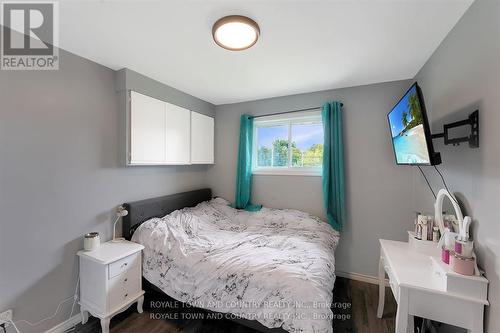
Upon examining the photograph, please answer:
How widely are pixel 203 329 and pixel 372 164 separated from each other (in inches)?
100

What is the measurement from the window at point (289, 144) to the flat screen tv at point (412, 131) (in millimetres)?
1058

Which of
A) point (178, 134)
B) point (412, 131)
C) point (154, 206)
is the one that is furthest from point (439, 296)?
point (178, 134)

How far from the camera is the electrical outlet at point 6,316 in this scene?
150 centimetres

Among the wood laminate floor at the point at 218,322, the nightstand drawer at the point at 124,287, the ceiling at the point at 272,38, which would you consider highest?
the ceiling at the point at 272,38

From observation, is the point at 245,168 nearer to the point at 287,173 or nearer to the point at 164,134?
the point at 287,173

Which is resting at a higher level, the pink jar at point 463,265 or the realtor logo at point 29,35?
the realtor logo at point 29,35

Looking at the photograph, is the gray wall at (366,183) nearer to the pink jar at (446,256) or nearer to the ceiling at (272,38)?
the ceiling at (272,38)

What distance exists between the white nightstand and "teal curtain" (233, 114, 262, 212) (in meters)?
1.54

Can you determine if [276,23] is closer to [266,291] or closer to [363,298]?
[266,291]

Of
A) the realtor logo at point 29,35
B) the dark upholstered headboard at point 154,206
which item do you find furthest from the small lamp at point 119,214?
the realtor logo at point 29,35

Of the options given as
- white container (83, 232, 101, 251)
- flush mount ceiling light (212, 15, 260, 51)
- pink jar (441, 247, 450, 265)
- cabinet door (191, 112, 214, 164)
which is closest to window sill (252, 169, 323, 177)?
cabinet door (191, 112, 214, 164)

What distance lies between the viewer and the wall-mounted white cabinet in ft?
7.44

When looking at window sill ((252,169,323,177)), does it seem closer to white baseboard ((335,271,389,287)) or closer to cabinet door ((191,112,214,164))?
cabinet door ((191,112,214,164))

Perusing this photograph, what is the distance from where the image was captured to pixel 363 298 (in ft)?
7.47
